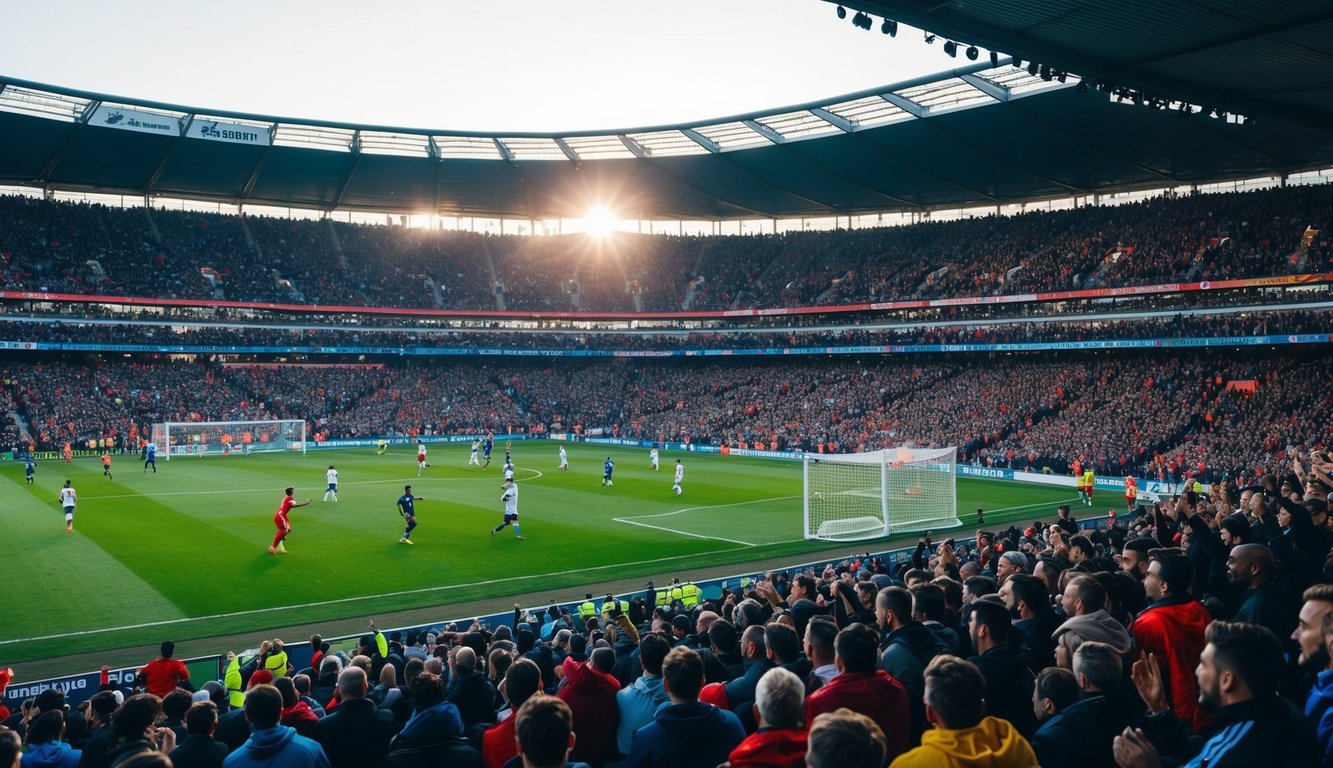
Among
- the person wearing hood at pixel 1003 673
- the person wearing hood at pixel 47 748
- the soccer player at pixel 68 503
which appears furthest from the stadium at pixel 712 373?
the person wearing hood at pixel 47 748

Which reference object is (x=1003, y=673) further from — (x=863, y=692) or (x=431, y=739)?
(x=431, y=739)

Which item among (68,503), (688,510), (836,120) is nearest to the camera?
(68,503)

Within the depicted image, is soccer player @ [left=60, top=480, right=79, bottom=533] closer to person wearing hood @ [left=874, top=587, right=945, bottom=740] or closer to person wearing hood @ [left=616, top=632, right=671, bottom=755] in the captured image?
person wearing hood @ [left=616, top=632, right=671, bottom=755]

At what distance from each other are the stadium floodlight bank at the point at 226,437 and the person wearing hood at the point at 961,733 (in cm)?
5137

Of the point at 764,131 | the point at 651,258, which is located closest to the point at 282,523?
the point at 764,131

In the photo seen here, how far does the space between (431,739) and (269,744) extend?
34.9 inches

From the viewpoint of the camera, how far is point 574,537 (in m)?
25.2

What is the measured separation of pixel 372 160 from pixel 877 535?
158ft

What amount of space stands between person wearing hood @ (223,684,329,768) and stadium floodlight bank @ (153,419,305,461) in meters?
48.4

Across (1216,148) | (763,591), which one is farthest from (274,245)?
(763,591)

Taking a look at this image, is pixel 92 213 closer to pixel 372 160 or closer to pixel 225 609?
pixel 372 160

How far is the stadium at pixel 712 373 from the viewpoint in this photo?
993 cm

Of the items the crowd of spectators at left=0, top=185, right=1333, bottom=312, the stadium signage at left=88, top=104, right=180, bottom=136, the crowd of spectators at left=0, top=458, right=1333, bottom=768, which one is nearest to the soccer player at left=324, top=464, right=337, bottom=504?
the crowd of spectators at left=0, top=458, right=1333, bottom=768

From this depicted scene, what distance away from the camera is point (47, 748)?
5.73 meters
